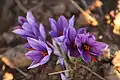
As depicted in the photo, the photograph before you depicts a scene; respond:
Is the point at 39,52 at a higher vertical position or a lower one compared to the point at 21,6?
lower

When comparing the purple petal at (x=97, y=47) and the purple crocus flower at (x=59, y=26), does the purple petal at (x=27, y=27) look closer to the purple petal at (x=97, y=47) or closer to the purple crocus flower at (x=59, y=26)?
the purple crocus flower at (x=59, y=26)

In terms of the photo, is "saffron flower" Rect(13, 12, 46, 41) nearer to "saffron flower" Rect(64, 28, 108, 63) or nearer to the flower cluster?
the flower cluster

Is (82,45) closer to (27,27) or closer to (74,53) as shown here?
(74,53)

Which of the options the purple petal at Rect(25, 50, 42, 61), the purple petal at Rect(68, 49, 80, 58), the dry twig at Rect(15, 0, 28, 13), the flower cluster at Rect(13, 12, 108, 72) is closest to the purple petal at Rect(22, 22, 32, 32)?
the flower cluster at Rect(13, 12, 108, 72)

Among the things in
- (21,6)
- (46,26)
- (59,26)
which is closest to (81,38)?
(59,26)

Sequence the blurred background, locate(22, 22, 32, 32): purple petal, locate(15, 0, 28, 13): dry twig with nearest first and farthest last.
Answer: locate(22, 22, 32, 32): purple petal → the blurred background → locate(15, 0, 28, 13): dry twig

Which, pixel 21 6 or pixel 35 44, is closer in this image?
pixel 35 44
